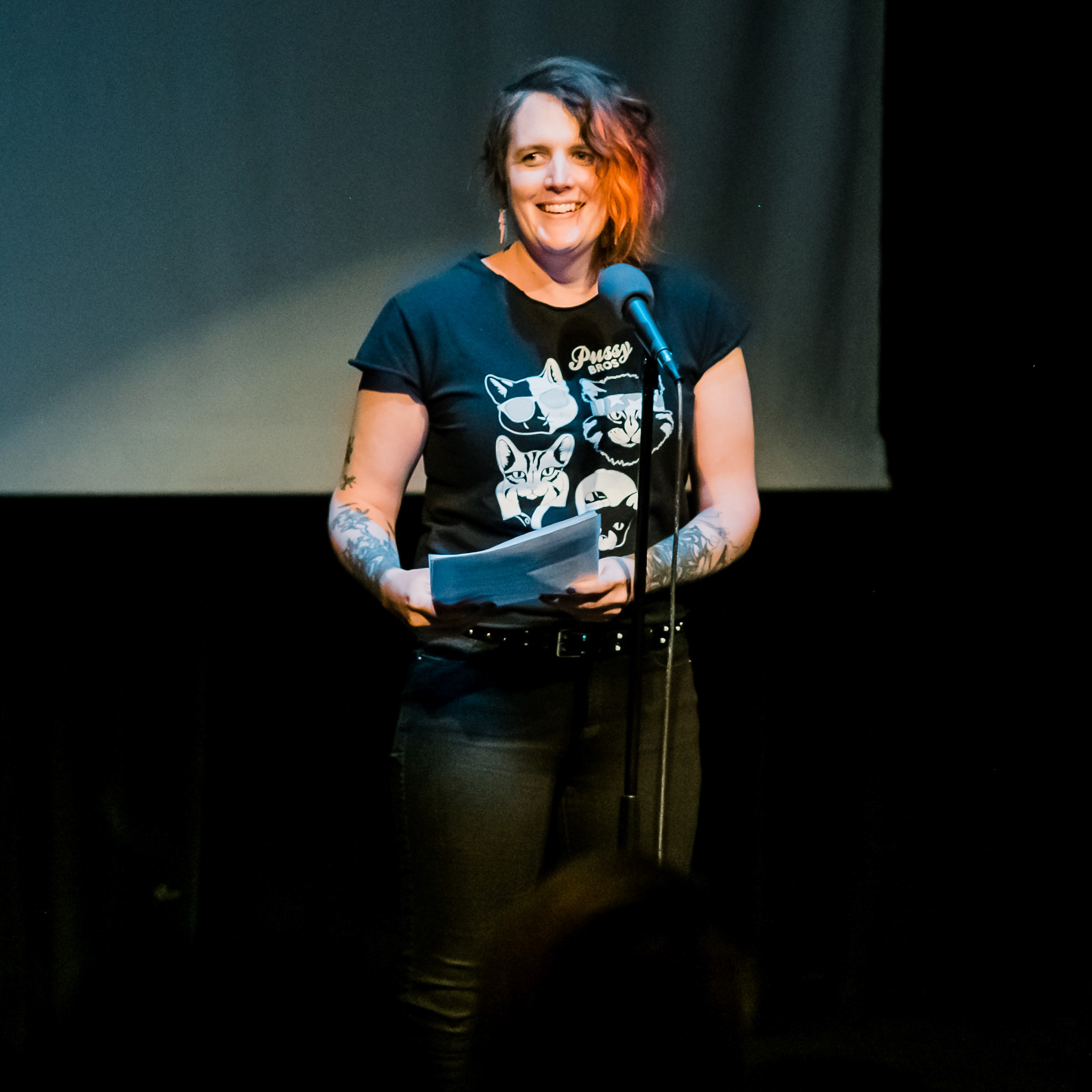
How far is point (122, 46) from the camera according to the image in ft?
6.63

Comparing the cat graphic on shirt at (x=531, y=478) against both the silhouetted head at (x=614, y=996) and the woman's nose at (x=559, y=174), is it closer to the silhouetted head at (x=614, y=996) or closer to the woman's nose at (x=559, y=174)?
the woman's nose at (x=559, y=174)

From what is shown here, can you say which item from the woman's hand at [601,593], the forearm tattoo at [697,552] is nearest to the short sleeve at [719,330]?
the forearm tattoo at [697,552]

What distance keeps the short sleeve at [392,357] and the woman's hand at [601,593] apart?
357 millimetres

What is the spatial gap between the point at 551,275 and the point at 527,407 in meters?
0.20

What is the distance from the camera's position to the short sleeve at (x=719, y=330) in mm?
1544

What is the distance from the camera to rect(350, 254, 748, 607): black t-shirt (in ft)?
4.81

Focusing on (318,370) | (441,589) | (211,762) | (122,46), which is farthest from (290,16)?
(211,762)

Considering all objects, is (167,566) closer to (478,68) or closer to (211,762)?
(211,762)

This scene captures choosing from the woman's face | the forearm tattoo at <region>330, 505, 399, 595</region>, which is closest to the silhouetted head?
the forearm tattoo at <region>330, 505, 399, 595</region>

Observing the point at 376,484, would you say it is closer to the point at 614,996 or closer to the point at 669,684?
the point at 669,684

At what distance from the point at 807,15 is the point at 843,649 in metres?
1.27

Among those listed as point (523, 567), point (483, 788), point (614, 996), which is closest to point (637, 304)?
point (523, 567)

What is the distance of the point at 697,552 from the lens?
1492 mm

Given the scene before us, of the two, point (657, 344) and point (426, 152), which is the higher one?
point (426, 152)
